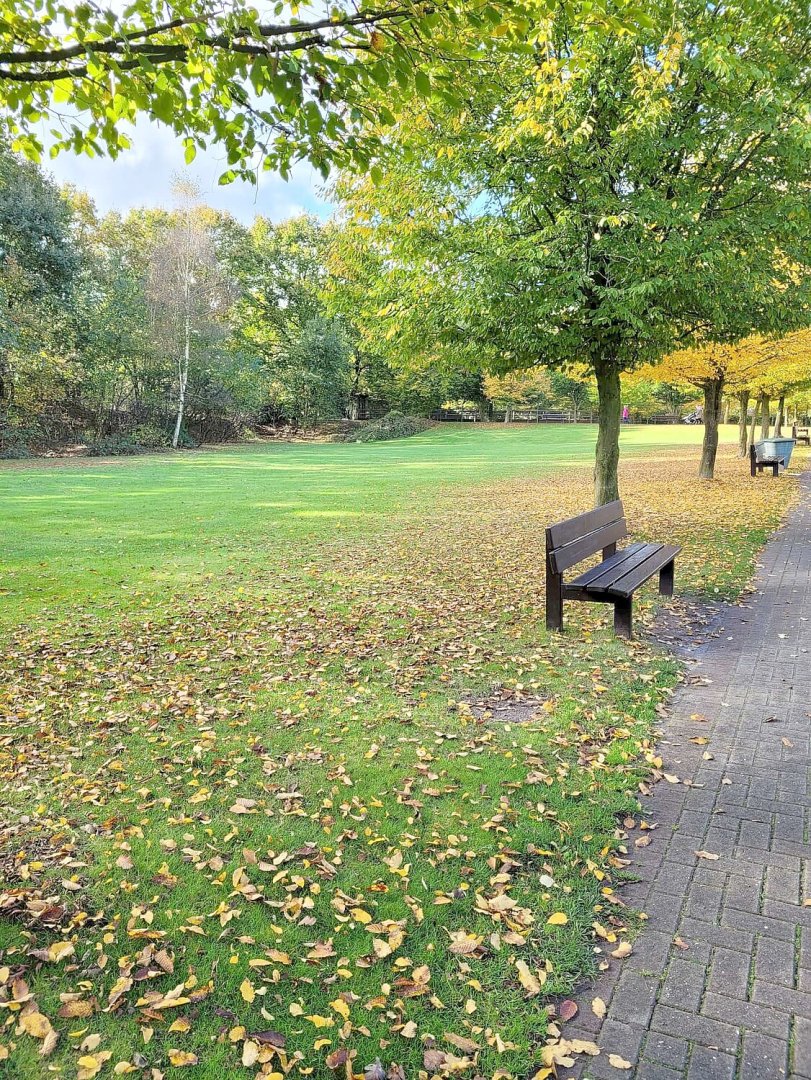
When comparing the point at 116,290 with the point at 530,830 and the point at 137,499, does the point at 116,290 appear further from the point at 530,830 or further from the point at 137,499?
the point at 530,830

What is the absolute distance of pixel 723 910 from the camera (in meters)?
2.88

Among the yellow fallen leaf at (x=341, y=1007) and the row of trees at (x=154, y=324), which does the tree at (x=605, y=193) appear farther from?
the yellow fallen leaf at (x=341, y=1007)

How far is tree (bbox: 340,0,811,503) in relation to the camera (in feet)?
23.3

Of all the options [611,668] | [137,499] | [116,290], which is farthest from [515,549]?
[116,290]

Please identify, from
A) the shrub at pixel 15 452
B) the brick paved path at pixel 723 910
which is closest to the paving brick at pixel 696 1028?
the brick paved path at pixel 723 910

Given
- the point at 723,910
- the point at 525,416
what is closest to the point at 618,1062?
the point at 723,910

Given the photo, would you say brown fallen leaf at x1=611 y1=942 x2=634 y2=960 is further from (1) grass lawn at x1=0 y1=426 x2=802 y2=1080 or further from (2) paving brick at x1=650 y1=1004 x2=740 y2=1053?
(2) paving brick at x1=650 y1=1004 x2=740 y2=1053

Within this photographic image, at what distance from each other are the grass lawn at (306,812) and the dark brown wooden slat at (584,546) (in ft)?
2.57

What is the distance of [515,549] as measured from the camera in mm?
10461

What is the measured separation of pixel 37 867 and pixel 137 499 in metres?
13.8

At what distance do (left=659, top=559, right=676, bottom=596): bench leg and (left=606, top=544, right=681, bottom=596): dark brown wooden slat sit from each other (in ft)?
0.74

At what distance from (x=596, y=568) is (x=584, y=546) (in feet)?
1.22

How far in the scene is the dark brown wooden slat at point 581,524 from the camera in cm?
599

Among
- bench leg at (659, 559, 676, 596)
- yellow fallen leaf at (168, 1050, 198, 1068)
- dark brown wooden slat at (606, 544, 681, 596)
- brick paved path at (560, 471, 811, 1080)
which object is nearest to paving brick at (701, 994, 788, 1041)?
brick paved path at (560, 471, 811, 1080)
